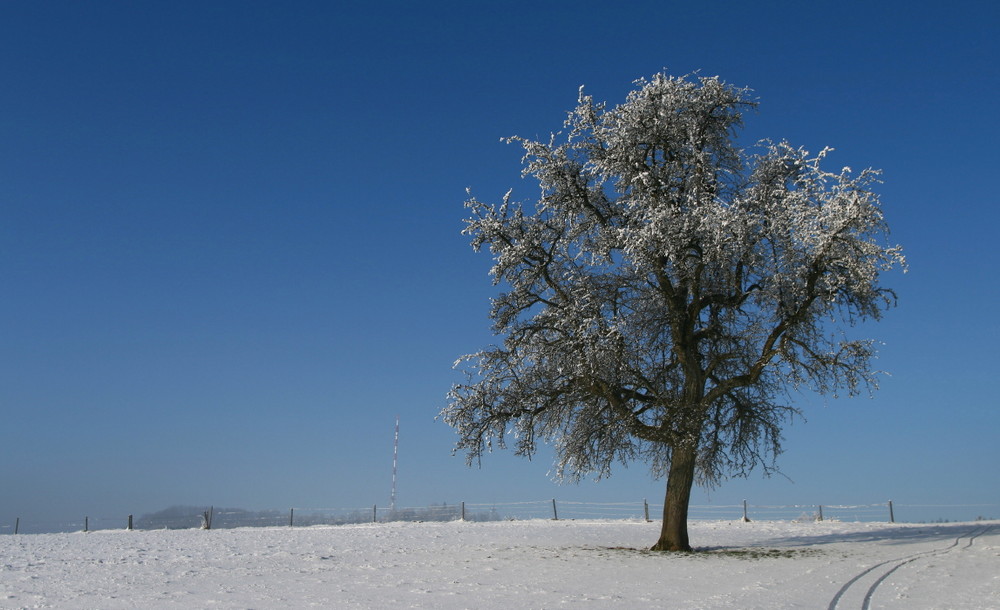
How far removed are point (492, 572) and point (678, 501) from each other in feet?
25.7

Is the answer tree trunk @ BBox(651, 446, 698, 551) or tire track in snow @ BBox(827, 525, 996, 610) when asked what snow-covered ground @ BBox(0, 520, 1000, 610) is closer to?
tire track in snow @ BBox(827, 525, 996, 610)

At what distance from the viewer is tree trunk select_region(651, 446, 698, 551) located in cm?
2117

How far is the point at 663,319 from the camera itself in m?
22.0

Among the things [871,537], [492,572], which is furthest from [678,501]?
[871,537]

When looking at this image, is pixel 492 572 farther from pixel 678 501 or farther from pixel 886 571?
pixel 886 571

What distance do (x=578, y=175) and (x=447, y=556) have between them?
35.9 ft

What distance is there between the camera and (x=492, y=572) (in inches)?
608

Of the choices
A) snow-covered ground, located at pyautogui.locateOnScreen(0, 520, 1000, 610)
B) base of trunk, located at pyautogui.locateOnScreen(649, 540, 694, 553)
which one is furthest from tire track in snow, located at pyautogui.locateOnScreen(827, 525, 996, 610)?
base of trunk, located at pyautogui.locateOnScreen(649, 540, 694, 553)

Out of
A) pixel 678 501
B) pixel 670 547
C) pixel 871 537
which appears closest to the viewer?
pixel 670 547

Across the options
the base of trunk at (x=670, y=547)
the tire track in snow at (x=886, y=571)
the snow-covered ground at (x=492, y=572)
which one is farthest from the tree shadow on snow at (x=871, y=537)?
the base of trunk at (x=670, y=547)

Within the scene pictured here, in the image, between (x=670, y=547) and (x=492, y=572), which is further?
(x=670, y=547)

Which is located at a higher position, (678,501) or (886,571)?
(678,501)

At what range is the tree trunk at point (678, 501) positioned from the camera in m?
21.2

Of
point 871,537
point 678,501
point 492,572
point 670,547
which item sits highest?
point 678,501
